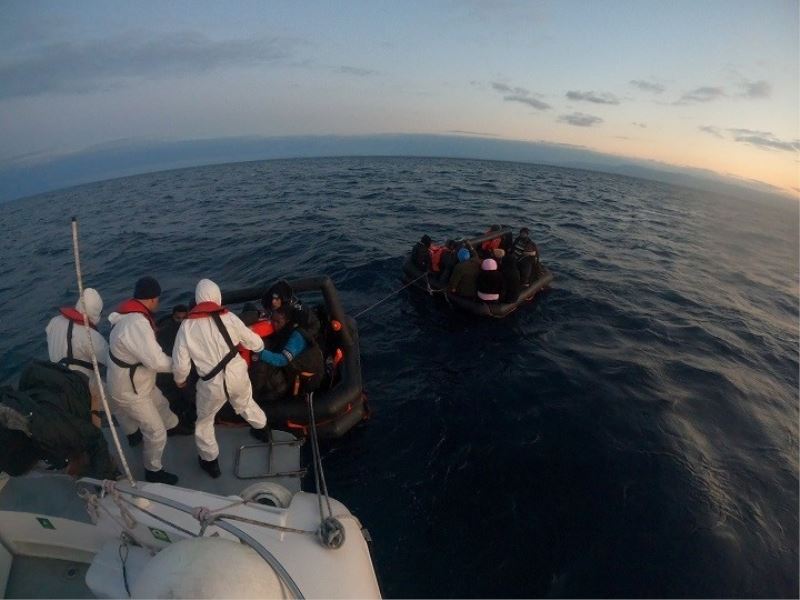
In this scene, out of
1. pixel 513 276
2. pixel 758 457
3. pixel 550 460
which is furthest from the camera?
pixel 513 276

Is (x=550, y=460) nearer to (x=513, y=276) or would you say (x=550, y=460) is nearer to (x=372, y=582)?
(x=372, y=582)

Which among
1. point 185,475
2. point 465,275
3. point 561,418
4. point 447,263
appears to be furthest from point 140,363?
point 447,263

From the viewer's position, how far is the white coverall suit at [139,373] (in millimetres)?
3859

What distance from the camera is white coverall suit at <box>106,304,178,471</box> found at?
3.86 meters

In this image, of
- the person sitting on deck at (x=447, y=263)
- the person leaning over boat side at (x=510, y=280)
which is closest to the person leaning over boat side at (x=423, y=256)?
the person sitting on deck at (x=447, y=263)

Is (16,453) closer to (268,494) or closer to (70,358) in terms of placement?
(70,358)

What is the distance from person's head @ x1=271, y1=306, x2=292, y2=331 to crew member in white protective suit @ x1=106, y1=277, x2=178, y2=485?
5.74 ft

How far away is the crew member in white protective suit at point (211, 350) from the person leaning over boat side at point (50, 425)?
894mm

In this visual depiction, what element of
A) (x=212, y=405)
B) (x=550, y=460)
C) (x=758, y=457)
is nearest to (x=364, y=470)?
(x=212, y=405)

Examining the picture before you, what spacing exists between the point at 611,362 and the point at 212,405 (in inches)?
322

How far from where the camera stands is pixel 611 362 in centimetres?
858

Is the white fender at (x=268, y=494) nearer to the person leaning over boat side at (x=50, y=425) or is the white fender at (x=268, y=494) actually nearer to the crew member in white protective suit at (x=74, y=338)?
the person leaning over boat side at (x=50, y=425)

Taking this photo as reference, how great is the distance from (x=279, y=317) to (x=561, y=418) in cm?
521

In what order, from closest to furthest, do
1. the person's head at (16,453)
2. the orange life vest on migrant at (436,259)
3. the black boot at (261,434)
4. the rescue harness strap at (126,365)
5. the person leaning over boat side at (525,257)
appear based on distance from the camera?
1. the person's head at (16,453)
2. the rescue harness strap at (126,365)
3. the black boot at (261,434)
4. the person leaning over boat side at (525,257)
5. the orange life vest on migrant at (436,259)
